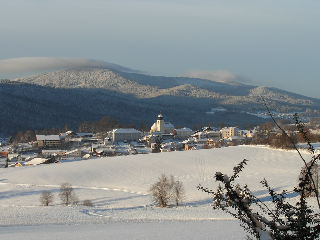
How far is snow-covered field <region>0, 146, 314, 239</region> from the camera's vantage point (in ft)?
65.0

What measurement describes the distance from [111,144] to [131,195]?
60944 mm

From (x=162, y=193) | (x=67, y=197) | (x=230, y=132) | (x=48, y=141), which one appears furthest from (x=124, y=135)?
(x=162, y=193)

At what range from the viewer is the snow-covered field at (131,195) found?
19.8 m

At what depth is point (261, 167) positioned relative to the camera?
46.0 metres

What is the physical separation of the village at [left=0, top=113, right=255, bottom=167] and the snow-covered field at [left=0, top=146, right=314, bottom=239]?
71.5ft

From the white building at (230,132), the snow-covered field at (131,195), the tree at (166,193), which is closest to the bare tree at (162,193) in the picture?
the tree at (166,193)

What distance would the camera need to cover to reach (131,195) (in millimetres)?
34094

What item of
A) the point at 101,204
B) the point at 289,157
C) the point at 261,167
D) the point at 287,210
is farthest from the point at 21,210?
the point at 289,157

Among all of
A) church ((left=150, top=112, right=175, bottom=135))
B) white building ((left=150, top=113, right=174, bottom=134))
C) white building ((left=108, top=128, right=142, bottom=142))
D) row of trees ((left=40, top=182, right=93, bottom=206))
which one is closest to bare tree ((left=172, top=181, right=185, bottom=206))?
row of trees ((left=40, top=182, right=93, bottom=206))

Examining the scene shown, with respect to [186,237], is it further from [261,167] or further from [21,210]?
[261,167]

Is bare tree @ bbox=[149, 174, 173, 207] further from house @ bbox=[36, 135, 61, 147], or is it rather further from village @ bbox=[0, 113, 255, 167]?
house @ bbox=[36, 135, 61, 147]

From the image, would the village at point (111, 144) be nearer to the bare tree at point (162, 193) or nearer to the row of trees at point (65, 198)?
the row of trees at point (65, 198)

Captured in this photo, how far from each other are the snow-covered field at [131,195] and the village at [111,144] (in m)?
21.8

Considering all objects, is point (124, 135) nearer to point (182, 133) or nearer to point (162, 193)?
point (182, 133)
